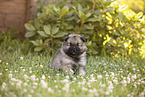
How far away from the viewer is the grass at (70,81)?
1873 mm

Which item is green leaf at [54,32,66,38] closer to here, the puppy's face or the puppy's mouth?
the puppy's face

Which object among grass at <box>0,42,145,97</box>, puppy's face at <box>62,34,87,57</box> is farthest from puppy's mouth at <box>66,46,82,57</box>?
grass at <box>0,42,145,97</box>

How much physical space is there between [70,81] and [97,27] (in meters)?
2.44

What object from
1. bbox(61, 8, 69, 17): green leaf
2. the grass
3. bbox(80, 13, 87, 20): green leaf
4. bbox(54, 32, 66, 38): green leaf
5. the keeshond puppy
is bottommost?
the grass

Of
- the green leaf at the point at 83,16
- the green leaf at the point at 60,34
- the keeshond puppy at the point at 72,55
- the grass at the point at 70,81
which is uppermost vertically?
the green leaf at the point at 83,16

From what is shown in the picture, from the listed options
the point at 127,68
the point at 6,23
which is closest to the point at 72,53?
the point at 127,68

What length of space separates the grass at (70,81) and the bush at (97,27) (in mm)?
525

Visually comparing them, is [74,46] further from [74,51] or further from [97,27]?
[97,27]

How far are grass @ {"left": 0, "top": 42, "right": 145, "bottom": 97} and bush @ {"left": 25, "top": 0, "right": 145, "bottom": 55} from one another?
0.53 m

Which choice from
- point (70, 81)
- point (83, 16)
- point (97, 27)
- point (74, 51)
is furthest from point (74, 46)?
point (97, 27)

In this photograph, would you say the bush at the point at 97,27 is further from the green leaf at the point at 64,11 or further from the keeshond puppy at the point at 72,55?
the keeshond puppy at the point at 72,55

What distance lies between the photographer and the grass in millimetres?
1873

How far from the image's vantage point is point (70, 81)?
2.60m

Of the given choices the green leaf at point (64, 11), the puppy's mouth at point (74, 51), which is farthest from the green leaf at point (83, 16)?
the puppy's mouth at point (74, 51)
